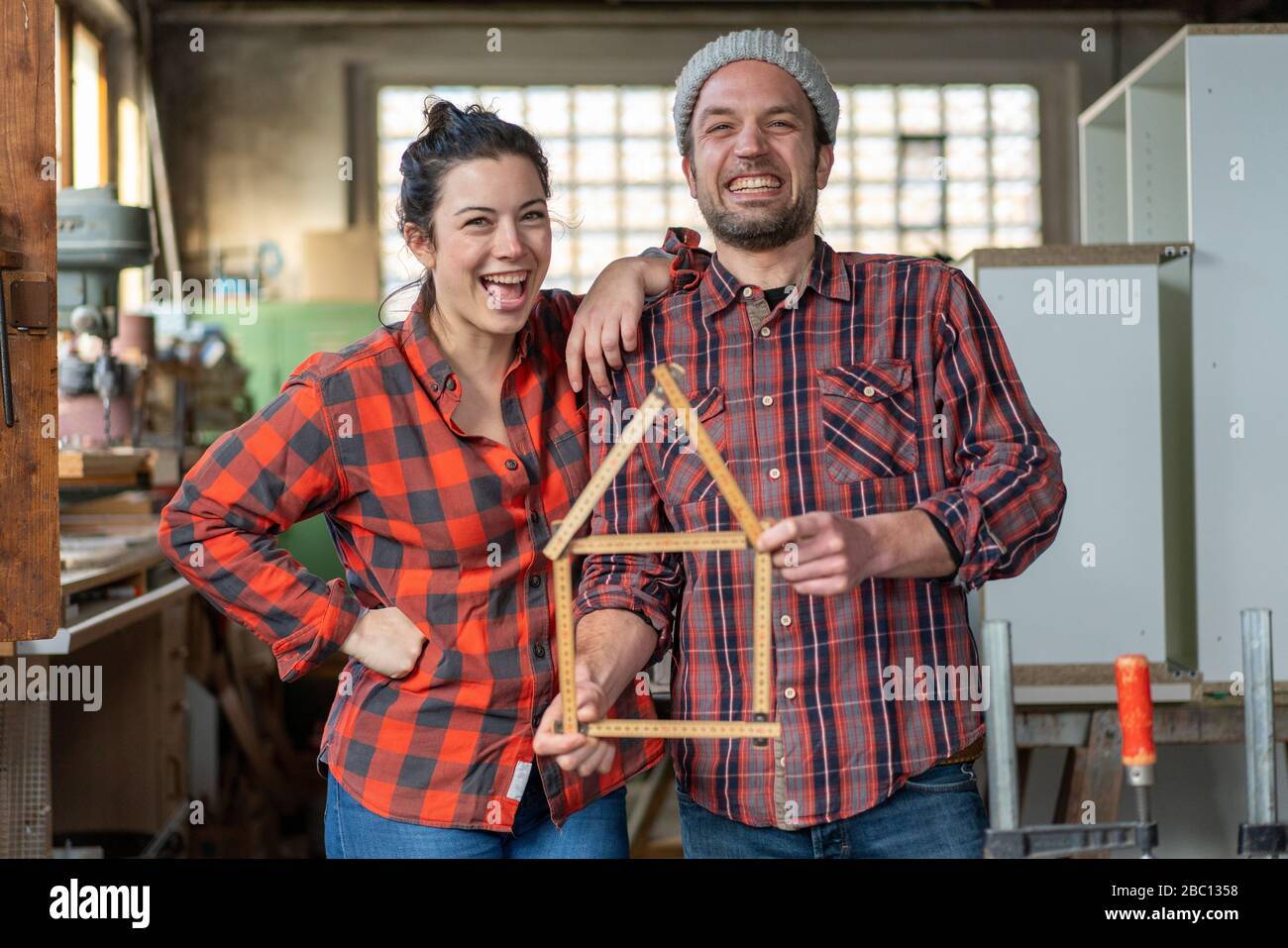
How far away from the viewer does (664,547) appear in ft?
4.37

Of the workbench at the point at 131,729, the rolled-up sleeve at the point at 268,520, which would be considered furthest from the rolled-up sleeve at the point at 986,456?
the workbench at the point at 131,729

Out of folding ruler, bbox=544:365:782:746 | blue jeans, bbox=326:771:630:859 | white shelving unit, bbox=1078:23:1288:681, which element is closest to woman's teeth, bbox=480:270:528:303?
folding ruler, bbox=544:365:782:746

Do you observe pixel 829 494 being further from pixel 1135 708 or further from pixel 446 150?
pixel 446 150

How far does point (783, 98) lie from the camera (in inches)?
64.8

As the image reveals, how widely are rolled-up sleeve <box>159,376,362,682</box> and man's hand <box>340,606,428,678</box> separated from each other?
0.03 metres

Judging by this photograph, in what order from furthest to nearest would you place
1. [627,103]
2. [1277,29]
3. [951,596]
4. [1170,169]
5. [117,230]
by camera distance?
[627,103] < [117,230] < [1170,169] < [1277,29] < [951,596]

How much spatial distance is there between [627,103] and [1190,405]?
5963mm

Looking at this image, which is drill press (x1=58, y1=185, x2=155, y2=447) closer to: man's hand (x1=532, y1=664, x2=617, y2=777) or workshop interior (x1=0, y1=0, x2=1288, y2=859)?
workshop interior (x1=0, y1=0, x2=1288, y2=859)

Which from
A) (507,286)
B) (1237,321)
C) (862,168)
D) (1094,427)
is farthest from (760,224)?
(862,168)

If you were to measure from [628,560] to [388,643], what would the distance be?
0.32 metres

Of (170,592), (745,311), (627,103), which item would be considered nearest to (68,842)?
(170,592)

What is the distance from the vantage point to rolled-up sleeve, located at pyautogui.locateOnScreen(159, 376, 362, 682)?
1.62 meters

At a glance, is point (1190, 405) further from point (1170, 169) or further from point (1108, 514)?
point (1170, 169)

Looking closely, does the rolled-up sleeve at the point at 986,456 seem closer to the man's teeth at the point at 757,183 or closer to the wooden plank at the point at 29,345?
the man's teeth at the point at 757,183
